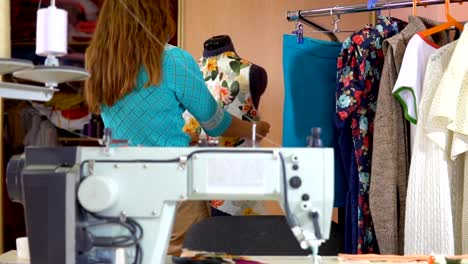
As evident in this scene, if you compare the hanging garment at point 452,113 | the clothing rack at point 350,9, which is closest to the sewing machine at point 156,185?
the hanging garment at point 452,113

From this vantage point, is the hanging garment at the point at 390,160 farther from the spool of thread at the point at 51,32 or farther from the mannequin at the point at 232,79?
the spool of thread at the point at 51,32

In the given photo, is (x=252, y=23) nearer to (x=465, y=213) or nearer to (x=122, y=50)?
(x=122, y=50)

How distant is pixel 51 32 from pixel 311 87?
83 cm

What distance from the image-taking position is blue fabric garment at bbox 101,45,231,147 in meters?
1.35

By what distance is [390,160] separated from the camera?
150cm

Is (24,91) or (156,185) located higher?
(24,91)

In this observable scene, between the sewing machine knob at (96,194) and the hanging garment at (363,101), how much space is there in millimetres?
725

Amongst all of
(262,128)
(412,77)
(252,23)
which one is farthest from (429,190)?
(252,23)

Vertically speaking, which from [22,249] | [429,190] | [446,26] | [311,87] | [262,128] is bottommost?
[22,249]

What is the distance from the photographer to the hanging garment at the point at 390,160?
150 centimetres

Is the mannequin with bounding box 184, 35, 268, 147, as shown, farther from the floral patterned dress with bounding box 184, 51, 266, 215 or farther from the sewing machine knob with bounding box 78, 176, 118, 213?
the sewing machine knob with bounding box 78, 176, 118, 213

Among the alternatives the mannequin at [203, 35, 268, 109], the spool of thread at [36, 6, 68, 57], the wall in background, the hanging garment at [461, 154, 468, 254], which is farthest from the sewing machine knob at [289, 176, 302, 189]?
the wall in background

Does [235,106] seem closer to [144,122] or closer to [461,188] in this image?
[144,122]

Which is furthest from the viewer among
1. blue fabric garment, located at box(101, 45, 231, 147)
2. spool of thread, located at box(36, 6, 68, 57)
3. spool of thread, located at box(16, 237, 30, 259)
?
Result: blue fabric garment, located at box(101, 45, 231, 147)
